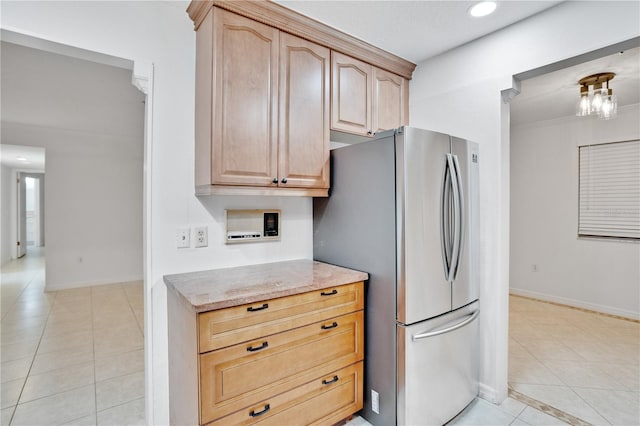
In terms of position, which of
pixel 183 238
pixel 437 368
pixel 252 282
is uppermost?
pixel 183 238

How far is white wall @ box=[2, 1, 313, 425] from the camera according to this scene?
5.47 feet

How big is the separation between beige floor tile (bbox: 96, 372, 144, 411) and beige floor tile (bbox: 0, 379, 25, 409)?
0.48 m

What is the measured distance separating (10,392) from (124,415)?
972 mm

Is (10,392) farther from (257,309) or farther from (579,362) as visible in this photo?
(579,362)

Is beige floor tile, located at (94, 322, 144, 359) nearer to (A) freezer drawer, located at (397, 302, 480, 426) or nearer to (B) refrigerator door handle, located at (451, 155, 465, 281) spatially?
(A) freezer drawer, located at (397, 302, 480, 426)

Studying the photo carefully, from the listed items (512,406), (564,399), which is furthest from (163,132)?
(564,399)

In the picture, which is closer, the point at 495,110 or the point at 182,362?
the point at 182,362

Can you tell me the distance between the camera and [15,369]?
256cm

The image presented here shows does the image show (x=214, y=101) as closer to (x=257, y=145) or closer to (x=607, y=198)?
(x=257, y=145)

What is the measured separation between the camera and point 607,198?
153 inches

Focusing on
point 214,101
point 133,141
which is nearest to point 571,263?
point 214,101

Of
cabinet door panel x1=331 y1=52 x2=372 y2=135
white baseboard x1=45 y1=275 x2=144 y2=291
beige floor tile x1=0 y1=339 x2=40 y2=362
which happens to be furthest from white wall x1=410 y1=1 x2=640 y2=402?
white baseboard x1=45 y1=275 x2=144 y2=291

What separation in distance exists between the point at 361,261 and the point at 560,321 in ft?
10.3

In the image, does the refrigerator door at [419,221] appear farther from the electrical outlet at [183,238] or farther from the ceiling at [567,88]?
the ceiling at [567,88]
